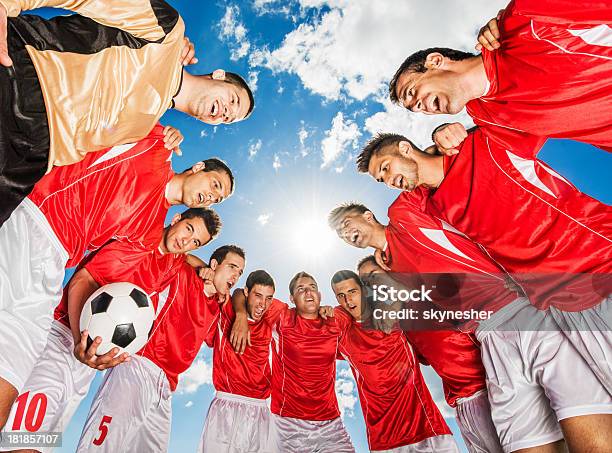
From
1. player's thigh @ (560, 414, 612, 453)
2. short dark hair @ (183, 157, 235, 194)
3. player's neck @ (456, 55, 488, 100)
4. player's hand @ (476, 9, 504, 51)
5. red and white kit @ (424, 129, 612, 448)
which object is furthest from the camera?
short dark hair @ (183, 157, 235, 194)

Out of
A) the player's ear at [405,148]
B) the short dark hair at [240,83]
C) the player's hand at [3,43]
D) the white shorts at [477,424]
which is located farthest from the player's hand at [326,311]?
the player's hand at [3,43]

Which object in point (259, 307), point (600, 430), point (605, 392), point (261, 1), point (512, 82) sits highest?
point (261, 1)

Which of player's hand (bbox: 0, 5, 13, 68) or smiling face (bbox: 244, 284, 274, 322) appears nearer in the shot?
player's hand (bbox: 0, 5, 13, 68)

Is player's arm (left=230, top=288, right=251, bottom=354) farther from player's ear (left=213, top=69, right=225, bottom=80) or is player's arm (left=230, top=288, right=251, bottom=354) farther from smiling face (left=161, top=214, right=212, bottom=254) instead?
player's ear (left=213, top=69, right=225, bottom=80)

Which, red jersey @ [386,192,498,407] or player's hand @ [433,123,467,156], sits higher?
player's hand @ [433,123,467,156]

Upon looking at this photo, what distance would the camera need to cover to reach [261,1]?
124 inches

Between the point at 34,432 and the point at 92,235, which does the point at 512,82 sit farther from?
the point at 34,432

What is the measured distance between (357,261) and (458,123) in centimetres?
125

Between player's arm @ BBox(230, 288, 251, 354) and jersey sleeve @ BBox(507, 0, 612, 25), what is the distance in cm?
280

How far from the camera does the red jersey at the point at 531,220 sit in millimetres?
2559

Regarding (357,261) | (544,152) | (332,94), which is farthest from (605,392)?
(332,94)

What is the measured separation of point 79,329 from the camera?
282cm

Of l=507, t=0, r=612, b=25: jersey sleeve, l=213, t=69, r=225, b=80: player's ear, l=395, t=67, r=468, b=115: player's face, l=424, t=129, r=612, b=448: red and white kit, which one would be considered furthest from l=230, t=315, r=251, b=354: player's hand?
l=507, t=0, r=612, b=25: jersey sleeve

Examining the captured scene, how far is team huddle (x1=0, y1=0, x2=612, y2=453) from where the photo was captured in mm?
2326
